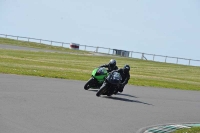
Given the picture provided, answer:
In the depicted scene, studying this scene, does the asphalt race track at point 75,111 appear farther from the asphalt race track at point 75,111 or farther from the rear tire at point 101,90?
the rear tire at point 101,90

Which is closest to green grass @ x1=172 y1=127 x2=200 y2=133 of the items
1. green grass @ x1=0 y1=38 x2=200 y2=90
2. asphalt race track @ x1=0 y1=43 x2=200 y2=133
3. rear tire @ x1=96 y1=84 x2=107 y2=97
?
asphalt race track @ x1=0 y1=43 x2=200 y2=133

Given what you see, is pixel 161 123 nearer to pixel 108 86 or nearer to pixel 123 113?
pixel 123 113

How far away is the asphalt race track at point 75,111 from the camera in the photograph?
1041 cm

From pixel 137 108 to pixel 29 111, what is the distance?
505 cm

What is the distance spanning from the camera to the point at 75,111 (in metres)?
13.0

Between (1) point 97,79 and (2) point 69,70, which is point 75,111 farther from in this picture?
(2) point 69,70

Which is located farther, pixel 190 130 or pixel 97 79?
pixel 97 79

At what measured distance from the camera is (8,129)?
930cm

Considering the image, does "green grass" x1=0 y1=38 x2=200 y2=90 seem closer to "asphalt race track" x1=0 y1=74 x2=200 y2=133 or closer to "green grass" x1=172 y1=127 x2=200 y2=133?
"asphalt race track" x1=0 y1=74 x2=200 y2=133

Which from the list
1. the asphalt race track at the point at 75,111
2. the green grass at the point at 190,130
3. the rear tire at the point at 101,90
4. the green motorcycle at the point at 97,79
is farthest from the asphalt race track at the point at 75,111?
the green grass at the point at 190,130

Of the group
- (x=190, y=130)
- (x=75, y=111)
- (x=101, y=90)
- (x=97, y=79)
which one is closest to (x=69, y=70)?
(x=97, y=79)

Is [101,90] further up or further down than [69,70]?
further up

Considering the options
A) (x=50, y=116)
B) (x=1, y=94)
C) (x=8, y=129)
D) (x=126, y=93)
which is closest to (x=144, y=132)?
(x=50, y=116)

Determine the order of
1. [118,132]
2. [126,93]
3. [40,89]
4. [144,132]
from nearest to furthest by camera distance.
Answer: [118,132] → [144,132] → [40,89] → [126,93]
